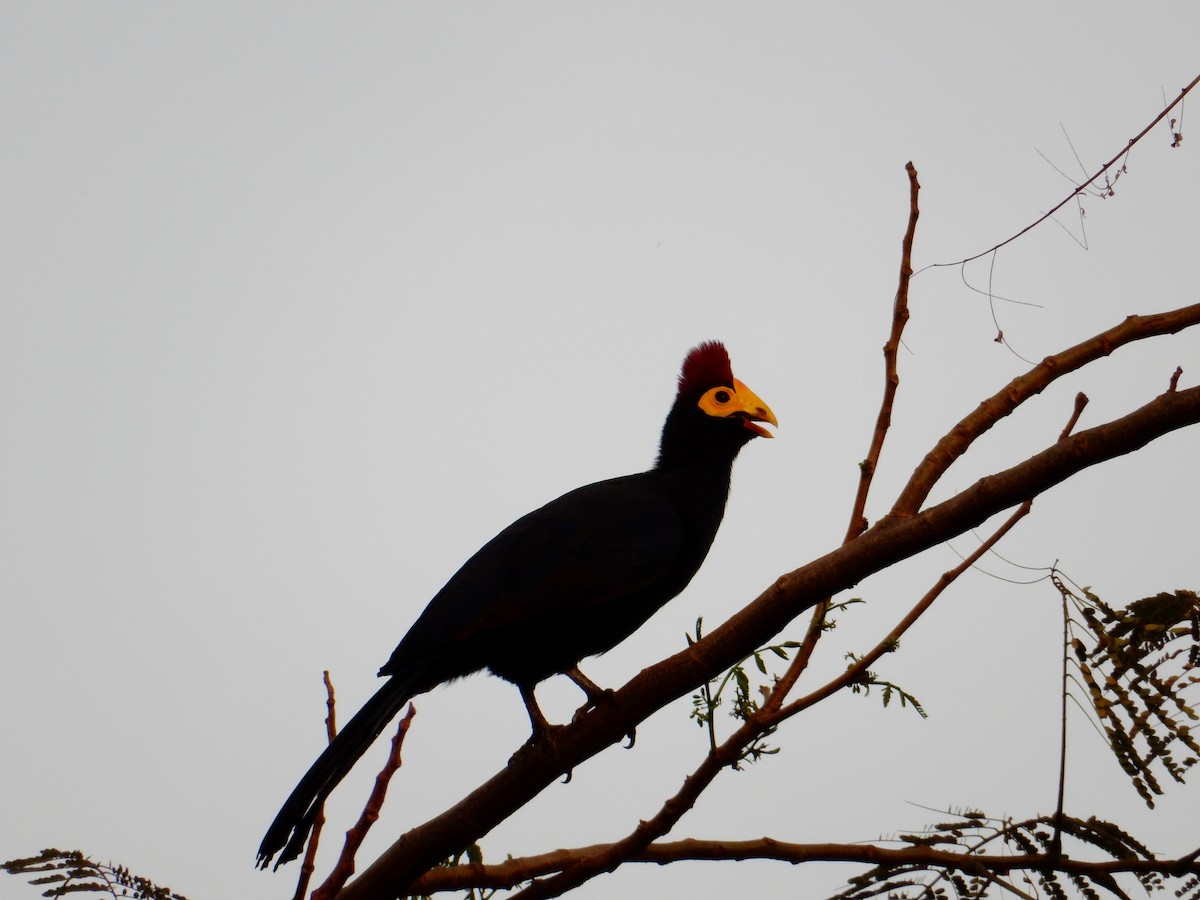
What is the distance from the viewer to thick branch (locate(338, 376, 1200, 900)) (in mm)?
2270

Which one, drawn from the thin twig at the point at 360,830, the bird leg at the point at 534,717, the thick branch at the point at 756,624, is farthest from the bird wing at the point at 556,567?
the thin twig at the point at 360,830

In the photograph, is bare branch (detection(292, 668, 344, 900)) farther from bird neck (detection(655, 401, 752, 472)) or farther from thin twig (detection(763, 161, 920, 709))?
bird neck (detection(655, 401, 752, 472))

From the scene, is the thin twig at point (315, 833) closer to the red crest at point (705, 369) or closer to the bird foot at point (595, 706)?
the bird foot at point (595, 706)

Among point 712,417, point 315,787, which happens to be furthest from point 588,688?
point 712,417

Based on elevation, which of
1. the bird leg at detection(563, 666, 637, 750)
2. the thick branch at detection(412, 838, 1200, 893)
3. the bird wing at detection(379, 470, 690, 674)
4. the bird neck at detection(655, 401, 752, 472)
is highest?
the bird neck at detection(655, 401, 752, 472)

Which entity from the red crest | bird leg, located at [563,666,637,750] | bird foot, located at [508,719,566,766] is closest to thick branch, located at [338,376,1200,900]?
bird foot, located at [508,719,566,766]

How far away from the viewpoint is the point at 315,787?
9.59 feet

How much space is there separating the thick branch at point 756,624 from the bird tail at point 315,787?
0.74ft

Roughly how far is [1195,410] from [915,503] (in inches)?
27.7

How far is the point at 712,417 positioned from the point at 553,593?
4.96 ft

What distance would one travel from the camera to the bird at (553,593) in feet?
11.3

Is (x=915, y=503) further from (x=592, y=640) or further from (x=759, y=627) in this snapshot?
(x=592, y=640)

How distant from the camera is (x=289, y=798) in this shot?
114 inches

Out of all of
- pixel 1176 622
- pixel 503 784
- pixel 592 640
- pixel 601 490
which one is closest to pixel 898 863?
pixel 1176 622
